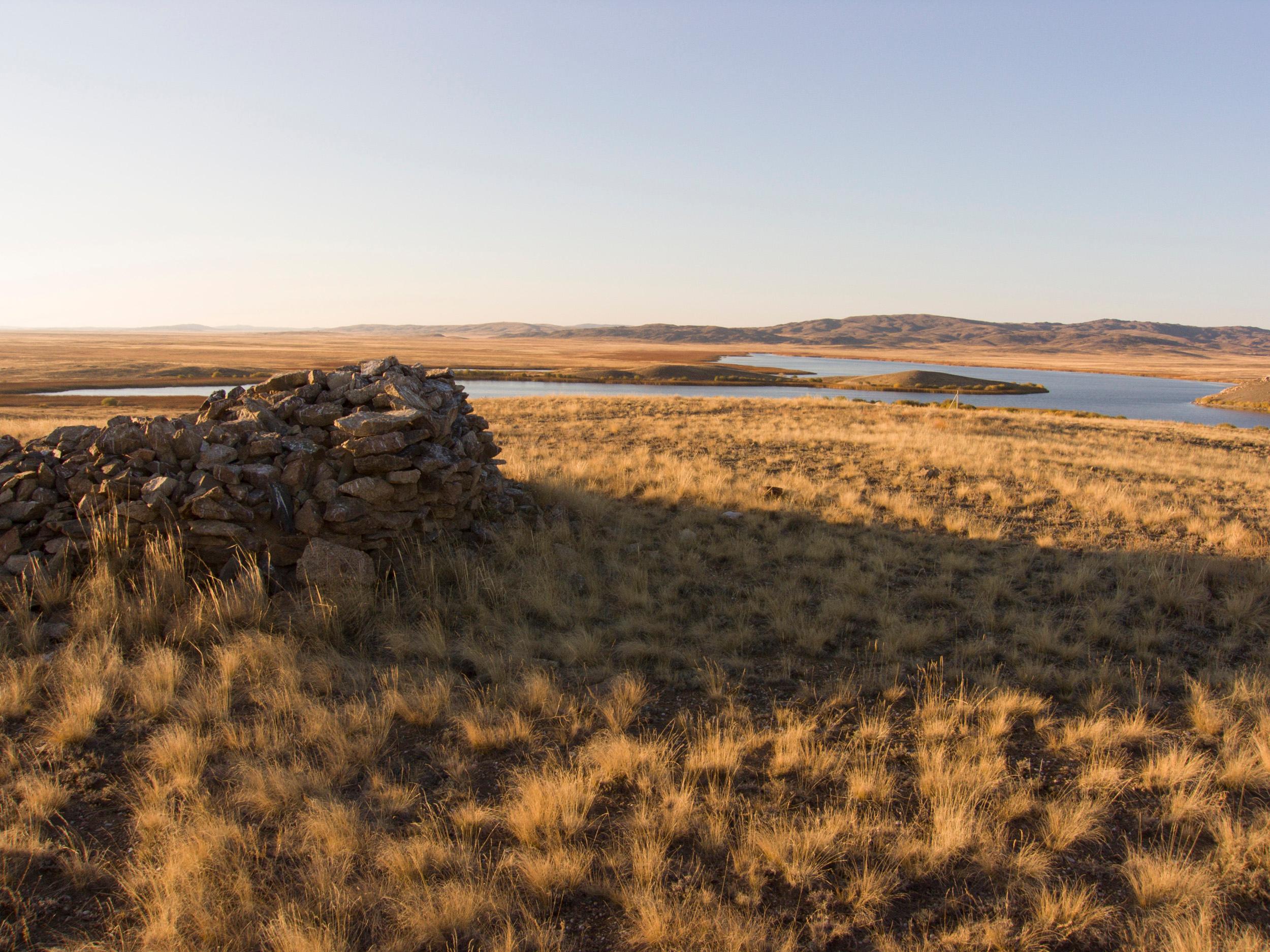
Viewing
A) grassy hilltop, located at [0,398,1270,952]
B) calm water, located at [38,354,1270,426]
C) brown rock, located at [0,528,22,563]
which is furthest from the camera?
calm water, located at [38,354,1270,426]

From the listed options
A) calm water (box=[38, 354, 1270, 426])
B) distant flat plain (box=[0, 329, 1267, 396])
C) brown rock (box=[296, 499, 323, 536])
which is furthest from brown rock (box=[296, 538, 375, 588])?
distant flat plain (box=[0, 329, 1267, 396])

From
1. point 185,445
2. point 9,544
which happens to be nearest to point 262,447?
point 185,445

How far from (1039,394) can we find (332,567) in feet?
219

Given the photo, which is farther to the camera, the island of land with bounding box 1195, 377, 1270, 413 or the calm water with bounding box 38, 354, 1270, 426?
the island of land with bounding box 1195, 377, 1270, 413

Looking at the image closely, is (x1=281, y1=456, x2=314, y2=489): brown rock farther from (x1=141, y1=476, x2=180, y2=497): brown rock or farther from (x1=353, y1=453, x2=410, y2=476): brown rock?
(x1=141, y1=476, x2=180, y2=497): brown rock

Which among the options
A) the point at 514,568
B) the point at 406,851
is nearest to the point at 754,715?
the point at 406,851

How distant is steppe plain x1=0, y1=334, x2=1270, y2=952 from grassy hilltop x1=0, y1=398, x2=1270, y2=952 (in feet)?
0.07

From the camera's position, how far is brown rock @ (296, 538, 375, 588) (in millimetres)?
6086

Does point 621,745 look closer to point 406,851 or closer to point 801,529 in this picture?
point 406,851

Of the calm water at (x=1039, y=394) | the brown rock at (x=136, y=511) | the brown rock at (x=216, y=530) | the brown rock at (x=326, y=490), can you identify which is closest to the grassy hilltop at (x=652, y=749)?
the brown rock at (x=216, y=530)

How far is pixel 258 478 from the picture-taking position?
6.37 meters

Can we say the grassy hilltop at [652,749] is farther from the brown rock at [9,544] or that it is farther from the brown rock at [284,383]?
the brown rock at [284,383]

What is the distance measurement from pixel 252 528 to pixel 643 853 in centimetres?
505

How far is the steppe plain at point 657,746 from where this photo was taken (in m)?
2.93
